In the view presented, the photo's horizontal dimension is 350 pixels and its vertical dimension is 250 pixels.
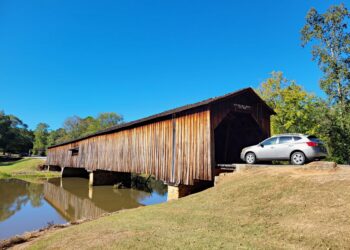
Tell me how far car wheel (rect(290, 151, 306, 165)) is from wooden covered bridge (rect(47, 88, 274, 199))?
3.57 metres

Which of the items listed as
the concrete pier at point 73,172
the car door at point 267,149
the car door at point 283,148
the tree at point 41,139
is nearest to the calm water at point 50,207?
the car door at point 267,149

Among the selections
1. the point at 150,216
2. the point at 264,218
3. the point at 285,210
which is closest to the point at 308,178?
the point at 285,210

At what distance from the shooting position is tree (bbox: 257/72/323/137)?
27.2 metres

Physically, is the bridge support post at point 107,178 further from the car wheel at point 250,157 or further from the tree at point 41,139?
the tree at point 41,139

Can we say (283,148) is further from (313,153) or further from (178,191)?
(178,191)

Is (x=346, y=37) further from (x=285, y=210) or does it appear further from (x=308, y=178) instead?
(x=285, y=210)

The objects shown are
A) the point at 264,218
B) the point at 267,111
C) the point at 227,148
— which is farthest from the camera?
the point at 227,148

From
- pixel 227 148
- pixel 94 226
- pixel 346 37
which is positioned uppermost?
pixel 346 37

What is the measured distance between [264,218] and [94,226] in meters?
5.11

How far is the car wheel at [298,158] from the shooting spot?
33.7ft

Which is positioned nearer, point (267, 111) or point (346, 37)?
point (267, 111)

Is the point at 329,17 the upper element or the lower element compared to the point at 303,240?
upper

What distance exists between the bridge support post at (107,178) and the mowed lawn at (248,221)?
58.2 feet

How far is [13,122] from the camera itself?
75562mm
